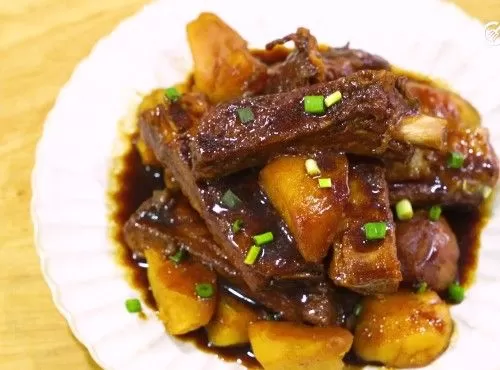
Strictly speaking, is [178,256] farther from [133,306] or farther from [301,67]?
[301,67]

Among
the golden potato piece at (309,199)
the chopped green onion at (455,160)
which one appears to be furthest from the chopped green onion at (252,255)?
the chopped green onion at (455,160)

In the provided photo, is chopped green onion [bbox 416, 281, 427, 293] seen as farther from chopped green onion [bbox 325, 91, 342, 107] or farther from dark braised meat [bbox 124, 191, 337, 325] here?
chopped green onion [bbox 325, 91, 342, 107]

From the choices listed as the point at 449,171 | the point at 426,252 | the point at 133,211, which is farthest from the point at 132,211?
the point at 449,171

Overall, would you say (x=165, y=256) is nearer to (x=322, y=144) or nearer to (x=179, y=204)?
(x=179, y=204)

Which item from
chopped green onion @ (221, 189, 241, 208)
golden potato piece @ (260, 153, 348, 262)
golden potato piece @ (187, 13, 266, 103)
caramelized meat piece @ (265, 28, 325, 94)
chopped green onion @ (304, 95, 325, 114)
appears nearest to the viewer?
golden potato piece @ (260, 153, 348, 262)

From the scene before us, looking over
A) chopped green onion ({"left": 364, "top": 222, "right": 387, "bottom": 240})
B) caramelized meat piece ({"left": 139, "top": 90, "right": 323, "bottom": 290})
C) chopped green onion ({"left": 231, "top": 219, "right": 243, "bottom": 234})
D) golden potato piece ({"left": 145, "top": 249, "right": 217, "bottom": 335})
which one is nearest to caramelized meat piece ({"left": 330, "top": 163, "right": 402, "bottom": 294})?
chopped green onion ({"left": 364, "top": 222, "right": 387, "bottom": 240})

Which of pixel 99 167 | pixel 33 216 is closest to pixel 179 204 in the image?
pixel 99 167
